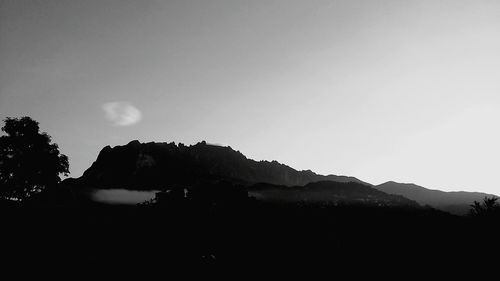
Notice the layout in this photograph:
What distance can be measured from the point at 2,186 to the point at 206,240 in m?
25.2

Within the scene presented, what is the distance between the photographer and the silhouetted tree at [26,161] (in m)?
37.7

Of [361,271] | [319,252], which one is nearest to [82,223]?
[319,252]

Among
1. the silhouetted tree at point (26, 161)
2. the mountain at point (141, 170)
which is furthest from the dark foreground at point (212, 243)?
the mountain at point (141, 170)

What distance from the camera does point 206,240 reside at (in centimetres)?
3516

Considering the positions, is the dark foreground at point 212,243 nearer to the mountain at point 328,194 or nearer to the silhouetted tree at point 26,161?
the silhouetted tree at point 26,161

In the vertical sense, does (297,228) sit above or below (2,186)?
below

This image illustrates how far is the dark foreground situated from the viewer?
26.6 meters

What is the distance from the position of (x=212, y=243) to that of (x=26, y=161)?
83.4ft

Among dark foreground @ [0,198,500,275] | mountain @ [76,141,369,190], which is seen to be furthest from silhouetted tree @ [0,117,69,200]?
mountain @ [76,141,369,190]

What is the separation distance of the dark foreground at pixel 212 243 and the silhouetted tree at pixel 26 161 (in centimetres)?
470

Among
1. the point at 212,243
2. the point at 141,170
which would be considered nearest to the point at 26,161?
the point at 212,243

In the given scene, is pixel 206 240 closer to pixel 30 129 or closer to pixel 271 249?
pixel 271 249

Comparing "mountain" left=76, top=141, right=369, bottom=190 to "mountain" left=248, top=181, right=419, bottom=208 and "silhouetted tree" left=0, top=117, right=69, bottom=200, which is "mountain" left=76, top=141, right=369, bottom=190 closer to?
"mountain" left=248, top=181, right=419, bottom=208

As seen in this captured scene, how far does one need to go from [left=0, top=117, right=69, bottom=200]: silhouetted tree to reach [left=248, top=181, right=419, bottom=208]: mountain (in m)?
114
